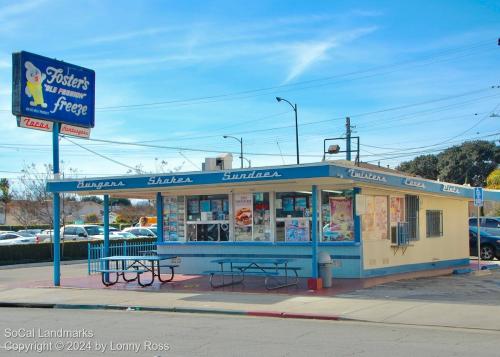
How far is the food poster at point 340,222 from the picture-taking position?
18312 millimetres

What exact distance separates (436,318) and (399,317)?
68 centimetres

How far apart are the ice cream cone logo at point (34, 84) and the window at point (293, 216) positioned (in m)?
7.92

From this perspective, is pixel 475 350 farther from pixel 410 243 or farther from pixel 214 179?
pixel 410 243

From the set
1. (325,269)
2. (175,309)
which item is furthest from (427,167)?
(175,309)

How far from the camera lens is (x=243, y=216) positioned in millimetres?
19734

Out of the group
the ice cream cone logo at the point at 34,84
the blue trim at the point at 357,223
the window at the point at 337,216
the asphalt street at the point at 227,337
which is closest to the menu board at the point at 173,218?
the window at the point at 337,216

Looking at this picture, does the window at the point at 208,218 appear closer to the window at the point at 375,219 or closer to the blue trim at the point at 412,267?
the window at the point at 375,219

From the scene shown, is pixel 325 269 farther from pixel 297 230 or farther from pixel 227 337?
pixel 227 337

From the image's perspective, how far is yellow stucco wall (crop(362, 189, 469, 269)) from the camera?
62.0 ft

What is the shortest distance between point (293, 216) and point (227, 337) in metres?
9.21

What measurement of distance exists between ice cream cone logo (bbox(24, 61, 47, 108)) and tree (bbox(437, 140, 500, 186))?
60.3 m

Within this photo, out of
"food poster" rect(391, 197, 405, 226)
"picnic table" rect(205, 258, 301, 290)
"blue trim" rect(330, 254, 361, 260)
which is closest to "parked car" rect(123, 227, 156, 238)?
"picnic table" rect(205, 258, 301, 290)

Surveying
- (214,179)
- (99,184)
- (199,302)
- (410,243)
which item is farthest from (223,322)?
(410,243)

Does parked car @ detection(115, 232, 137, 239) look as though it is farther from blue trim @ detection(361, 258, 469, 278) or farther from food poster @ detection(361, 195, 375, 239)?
food poster @ detection(361, 195, 375, 239)
